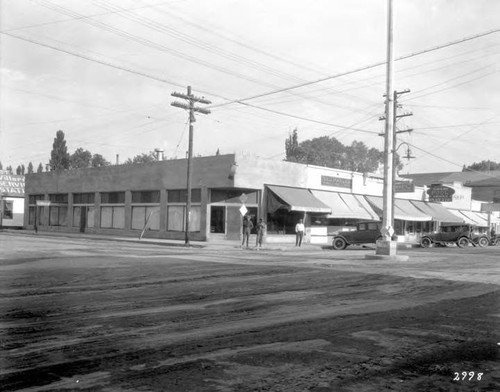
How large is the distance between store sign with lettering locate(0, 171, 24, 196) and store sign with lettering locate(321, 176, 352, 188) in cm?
3287

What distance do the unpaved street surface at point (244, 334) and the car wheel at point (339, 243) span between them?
18.6 metres

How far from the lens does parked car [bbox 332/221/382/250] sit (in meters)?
31.2

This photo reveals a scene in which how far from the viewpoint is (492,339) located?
674 cm

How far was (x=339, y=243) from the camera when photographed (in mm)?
31875

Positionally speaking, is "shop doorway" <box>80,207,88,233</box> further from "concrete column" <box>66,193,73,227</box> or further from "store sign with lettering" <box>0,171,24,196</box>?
"store sign with lettering" <box>0,171,24,196</box>

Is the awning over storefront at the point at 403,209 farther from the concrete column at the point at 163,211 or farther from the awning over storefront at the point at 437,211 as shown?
the concrete column at the point at 163,211

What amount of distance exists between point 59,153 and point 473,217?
58141 millimetres

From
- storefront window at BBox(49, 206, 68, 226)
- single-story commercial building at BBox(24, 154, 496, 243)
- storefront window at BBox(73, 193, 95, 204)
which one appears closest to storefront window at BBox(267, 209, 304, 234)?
single-story commercial building at BBox(24, 154, 496, 243)

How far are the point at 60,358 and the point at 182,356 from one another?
127 centimetres

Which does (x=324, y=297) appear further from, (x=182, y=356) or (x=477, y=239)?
(x=477, y=239)

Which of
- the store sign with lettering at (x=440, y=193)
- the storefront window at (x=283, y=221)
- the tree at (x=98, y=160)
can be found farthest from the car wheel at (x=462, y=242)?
the tree at (x=98, y=160)

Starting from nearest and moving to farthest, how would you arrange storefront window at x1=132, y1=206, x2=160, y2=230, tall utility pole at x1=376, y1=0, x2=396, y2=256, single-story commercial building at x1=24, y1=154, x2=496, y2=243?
tall utility pole at x1=376, y1=0, x2=396, y2=256 → single-story commercial building at x1=24, y1=154, x2=496, y2=243 → storefront window at x1=132, y1=206, x2=160, y2=230

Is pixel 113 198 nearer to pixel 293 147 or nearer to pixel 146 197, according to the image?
pixel 146 197

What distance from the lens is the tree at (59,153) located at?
7694 cm
